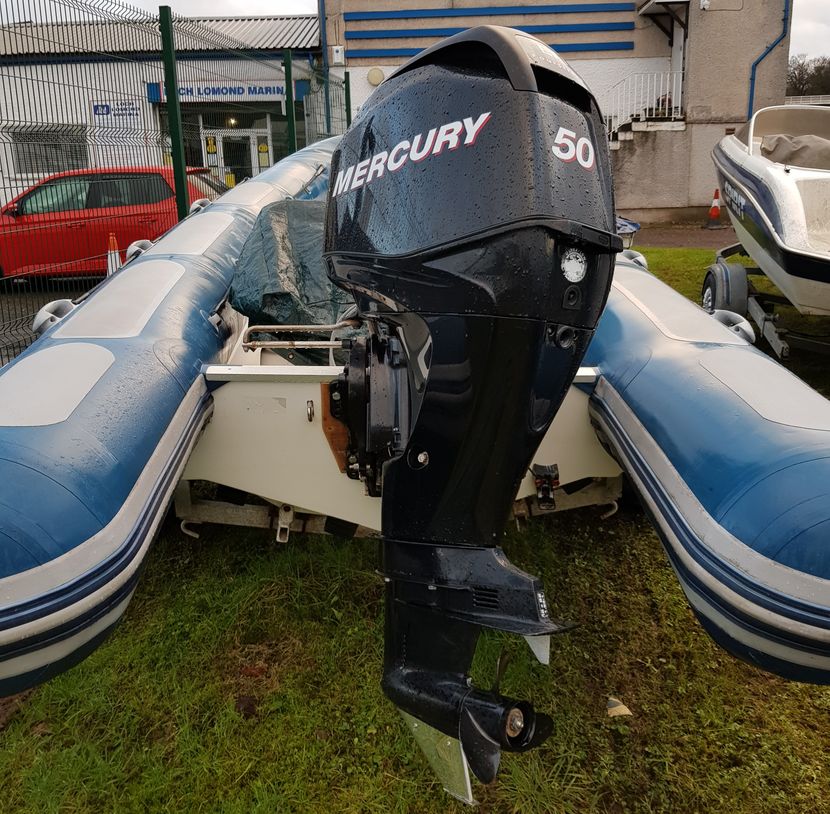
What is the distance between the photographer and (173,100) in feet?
17.0

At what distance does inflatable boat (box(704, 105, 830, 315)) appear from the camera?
4379mm

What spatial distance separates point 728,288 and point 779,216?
82cm

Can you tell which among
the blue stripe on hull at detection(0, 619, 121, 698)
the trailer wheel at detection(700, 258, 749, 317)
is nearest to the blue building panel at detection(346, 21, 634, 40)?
the trailer wheel at detection(700, 258, 749, 317)

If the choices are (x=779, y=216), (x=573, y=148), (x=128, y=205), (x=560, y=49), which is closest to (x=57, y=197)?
(x=128, y=205)

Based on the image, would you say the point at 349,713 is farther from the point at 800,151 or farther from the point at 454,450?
the point at 800,151

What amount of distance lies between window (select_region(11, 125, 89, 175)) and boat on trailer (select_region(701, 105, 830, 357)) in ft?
13.4

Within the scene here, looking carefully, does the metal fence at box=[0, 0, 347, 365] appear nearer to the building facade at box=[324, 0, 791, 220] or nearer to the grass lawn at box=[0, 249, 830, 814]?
the grass lawn at box=[0, 249, 830, 814]

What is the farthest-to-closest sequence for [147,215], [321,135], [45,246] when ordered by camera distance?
1. [321,135]
2. [147,215]
3. [45,246]

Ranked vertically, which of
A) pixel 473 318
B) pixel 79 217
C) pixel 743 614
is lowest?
pixel 743 614

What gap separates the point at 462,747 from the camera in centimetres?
152

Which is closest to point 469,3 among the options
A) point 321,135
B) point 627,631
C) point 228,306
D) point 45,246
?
point 321,135

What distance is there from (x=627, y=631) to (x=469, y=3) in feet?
52.9

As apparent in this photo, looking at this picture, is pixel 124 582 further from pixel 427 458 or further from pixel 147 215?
pixel 147 215

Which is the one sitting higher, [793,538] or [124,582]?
[793,538]
